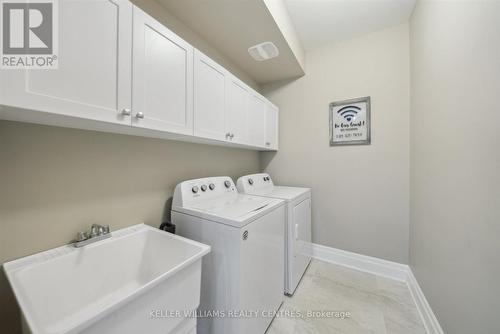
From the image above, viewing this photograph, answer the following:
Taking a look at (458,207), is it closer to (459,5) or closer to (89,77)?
(459,5)

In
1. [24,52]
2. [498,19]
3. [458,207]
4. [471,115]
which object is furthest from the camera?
[458,207]

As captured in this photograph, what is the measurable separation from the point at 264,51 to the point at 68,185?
6.40 ft

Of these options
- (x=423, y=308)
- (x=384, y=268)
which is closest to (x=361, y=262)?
(x=384, y=268)

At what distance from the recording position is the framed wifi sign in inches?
81.7

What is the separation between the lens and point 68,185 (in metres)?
0.95

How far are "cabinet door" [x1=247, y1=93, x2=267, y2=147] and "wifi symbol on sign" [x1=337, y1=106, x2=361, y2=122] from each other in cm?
92

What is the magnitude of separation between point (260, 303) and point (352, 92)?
2303 millimetres

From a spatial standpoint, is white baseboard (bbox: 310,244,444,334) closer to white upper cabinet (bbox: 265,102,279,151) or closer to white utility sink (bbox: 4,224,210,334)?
white upper cabinet (bbox: 265,102,279,151)

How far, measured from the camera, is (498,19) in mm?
735

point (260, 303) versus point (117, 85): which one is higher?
point (117, 85)

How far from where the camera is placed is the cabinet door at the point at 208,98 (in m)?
1.26

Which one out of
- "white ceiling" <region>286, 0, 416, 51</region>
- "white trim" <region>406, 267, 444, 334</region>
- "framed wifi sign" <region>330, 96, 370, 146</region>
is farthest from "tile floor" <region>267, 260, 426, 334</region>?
"white ceiling" <region>286, 0, 416, 51</region>

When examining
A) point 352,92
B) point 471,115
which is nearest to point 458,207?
point 471,115

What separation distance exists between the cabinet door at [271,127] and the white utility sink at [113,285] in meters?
1.63
